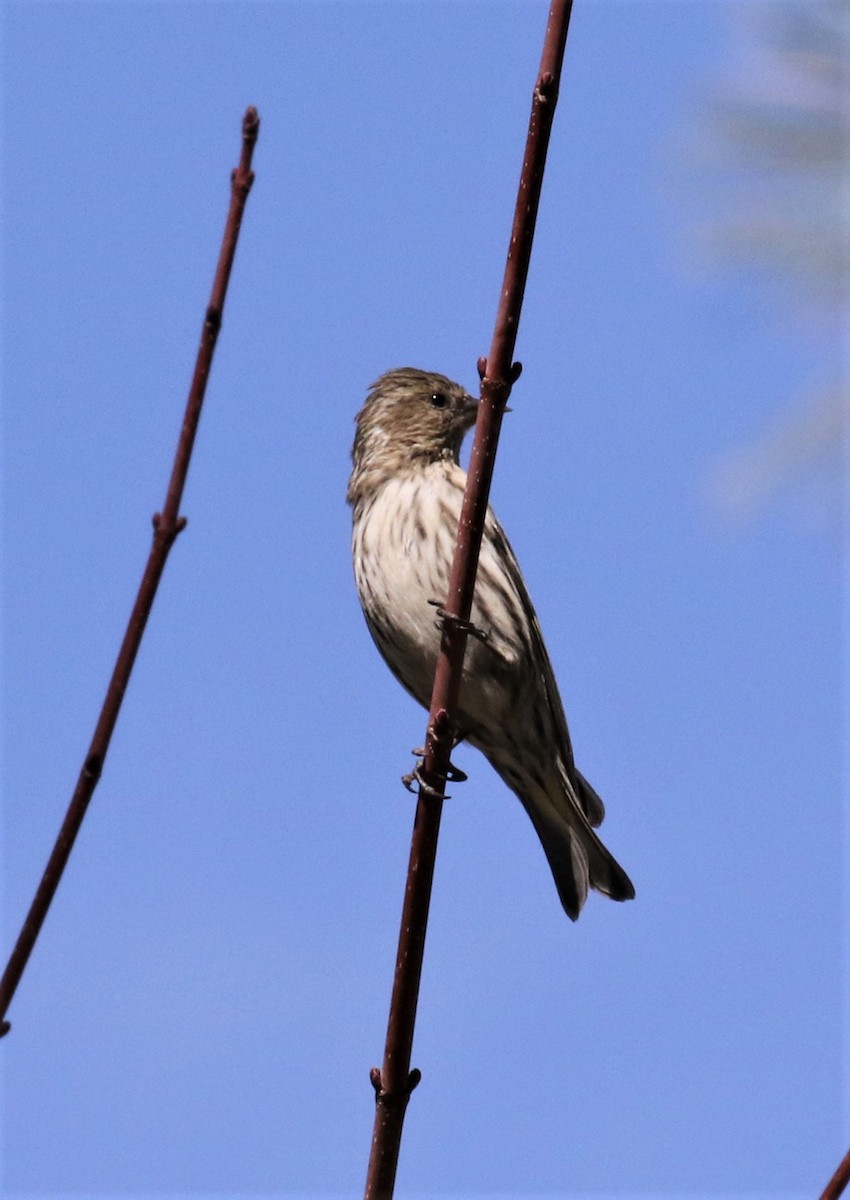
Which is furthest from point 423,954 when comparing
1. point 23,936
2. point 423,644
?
point 423,644

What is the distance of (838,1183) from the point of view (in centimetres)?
221

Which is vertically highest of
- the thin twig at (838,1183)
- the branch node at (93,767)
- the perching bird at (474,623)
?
the perching bird at (474,623)

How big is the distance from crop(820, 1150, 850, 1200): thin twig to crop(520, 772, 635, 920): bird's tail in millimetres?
3864

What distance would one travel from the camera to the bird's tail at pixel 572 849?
615cm

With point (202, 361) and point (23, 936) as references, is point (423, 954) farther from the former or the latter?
point (202, 361)

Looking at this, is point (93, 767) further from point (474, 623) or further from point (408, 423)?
point (408, 423)

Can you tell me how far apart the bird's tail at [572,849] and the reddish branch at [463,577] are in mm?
2685

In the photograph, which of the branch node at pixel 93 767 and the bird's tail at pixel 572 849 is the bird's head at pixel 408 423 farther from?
the branch node at pixel 93 767

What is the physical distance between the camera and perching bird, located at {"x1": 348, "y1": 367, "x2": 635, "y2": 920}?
18.9 ft

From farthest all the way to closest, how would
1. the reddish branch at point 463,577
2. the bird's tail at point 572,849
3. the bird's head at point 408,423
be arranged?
the bird's head at point 408,423 → the bird's tail at point 572,849 → the reddish branch at point 463,577

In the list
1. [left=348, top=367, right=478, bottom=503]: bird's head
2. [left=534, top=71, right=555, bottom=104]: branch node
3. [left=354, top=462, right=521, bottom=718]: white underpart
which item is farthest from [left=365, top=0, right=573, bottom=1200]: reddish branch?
[left=348, top=367, right=478, bottom=503]: bird's head

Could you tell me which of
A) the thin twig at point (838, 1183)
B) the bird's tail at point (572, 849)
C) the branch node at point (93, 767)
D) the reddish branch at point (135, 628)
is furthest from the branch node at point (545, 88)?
the bird's tail at point (572, 849)

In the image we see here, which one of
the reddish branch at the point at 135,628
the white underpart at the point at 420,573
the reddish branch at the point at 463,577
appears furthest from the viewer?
the white underpart at the point at 420,573

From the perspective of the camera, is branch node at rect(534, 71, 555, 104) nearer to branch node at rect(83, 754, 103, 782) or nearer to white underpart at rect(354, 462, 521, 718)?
branch node at rect(83, 754, 103, 782)
